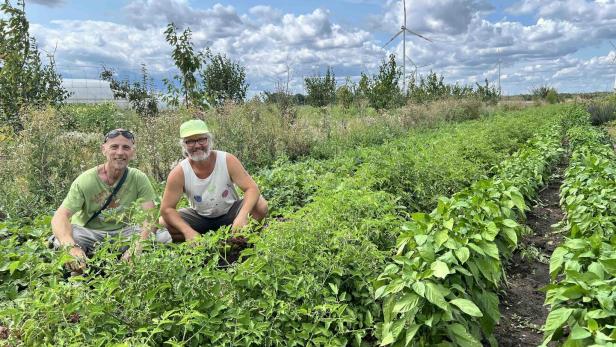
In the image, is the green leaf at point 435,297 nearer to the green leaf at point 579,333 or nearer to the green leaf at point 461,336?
the green leaf at point 461,336

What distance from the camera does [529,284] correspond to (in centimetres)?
404

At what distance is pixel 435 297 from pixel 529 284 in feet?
7.57

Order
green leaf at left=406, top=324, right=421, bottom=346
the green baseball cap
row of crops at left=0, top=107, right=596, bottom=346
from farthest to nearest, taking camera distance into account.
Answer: the green baseball cap
green leaf at left=406, top=324, right=421, bottom=346
row of crops at left=0, top=107, right=596, bottom=346

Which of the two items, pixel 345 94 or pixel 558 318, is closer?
pixel 558 318

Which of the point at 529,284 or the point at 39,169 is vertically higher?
the point at 39,169

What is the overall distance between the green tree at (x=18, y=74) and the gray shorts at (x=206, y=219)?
15.7 ft

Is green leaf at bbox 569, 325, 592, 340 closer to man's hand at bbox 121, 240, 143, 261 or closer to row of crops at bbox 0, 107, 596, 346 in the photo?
row of crops at bbox 0, 107, 596, 346

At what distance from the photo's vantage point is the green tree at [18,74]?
25.2ft

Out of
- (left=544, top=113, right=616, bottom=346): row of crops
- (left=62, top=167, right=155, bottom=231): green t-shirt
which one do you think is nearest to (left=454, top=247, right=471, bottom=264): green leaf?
(left=544, top=113, right=616, bottom=346): row of crops

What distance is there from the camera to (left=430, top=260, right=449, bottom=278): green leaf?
7.28 feet

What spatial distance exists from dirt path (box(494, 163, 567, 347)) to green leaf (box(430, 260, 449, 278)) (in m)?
0.97

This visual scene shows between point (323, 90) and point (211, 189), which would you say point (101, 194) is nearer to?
point (211, 189)

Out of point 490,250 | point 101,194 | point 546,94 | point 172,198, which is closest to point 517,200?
point 490,250

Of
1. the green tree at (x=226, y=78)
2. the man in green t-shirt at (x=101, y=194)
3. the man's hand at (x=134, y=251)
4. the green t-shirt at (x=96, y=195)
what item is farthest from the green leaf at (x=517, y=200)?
the green tree at (x=226, y=78)
